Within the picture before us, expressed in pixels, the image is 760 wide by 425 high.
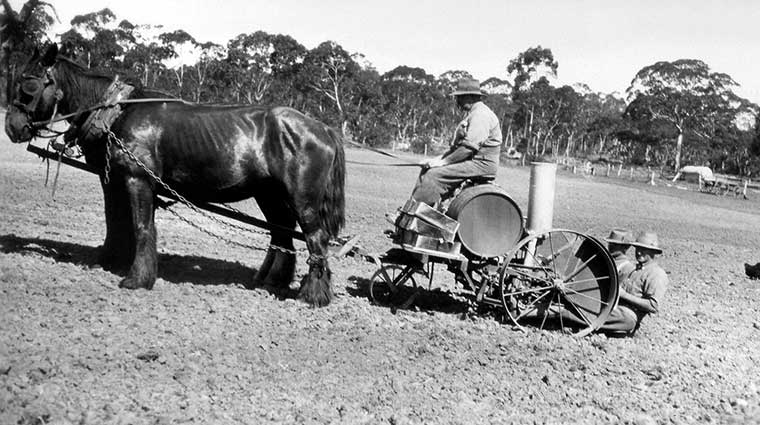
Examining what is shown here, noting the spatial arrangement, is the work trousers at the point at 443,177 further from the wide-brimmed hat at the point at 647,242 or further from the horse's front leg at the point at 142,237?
the horse's front leg at the point at 142,237

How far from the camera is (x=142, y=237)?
283 inches

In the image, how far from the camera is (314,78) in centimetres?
5888

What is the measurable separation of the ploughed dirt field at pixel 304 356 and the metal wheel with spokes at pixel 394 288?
185mm

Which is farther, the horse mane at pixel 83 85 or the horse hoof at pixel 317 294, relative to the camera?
the horse mane at pixel 83 85

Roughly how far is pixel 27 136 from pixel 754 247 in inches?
623

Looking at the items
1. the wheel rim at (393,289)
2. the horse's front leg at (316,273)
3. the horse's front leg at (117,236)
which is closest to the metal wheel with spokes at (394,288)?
the wheel rim at (393,289)

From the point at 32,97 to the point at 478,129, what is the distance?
183 inches

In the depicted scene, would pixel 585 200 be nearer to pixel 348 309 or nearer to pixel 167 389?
pixel 348 309

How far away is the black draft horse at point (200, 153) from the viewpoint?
7.16 meters

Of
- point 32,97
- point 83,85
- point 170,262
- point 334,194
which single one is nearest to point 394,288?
point 334,194

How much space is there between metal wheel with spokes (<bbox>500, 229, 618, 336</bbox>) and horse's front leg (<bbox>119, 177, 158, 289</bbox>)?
Answer: 3602 mm

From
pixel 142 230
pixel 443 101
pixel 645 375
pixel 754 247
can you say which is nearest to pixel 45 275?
pixel 142 230

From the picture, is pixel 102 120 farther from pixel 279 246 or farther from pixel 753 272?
pixel 753 272

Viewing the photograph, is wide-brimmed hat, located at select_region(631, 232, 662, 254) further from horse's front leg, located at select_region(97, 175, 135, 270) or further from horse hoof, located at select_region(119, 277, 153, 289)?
horse's front leg, located at select_region(97, 175, 135, 270)
